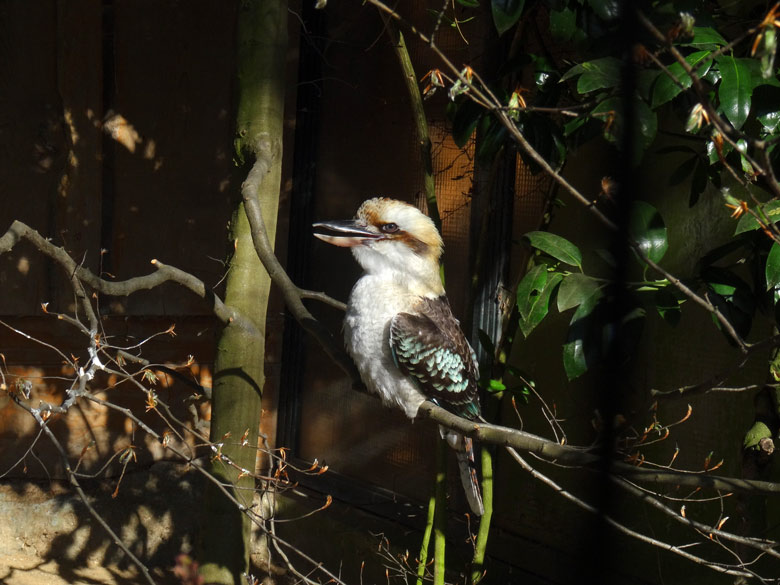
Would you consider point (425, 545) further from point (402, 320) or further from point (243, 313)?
point (243, 313)

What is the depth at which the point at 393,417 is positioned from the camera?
9.77ft

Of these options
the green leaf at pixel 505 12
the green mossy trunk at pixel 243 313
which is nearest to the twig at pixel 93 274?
the green mossy trunk at pixel 243 313

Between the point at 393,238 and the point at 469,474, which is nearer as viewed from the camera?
the point at 393,238

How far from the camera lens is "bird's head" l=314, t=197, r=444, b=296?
205cm

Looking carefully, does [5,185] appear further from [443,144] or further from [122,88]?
[443,144]

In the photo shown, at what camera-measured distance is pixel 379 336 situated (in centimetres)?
204

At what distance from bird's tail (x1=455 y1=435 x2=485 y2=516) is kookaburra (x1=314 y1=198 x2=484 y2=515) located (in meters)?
0.13

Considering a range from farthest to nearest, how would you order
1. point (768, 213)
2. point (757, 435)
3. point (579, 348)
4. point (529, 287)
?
1. point (757, 435)
2. point (529, 287)
3. point (579, 348)
4. point (768, 213)

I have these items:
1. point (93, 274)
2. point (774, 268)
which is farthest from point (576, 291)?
point (93, 274)

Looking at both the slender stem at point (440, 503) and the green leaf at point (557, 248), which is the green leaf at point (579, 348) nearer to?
the green leaf at point (557, 248)

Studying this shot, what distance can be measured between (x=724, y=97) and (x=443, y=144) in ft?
4.65

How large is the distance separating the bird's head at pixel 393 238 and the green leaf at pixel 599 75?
2.40 feet

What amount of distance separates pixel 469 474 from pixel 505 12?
1.15 metres

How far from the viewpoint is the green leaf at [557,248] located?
64.8 inches
